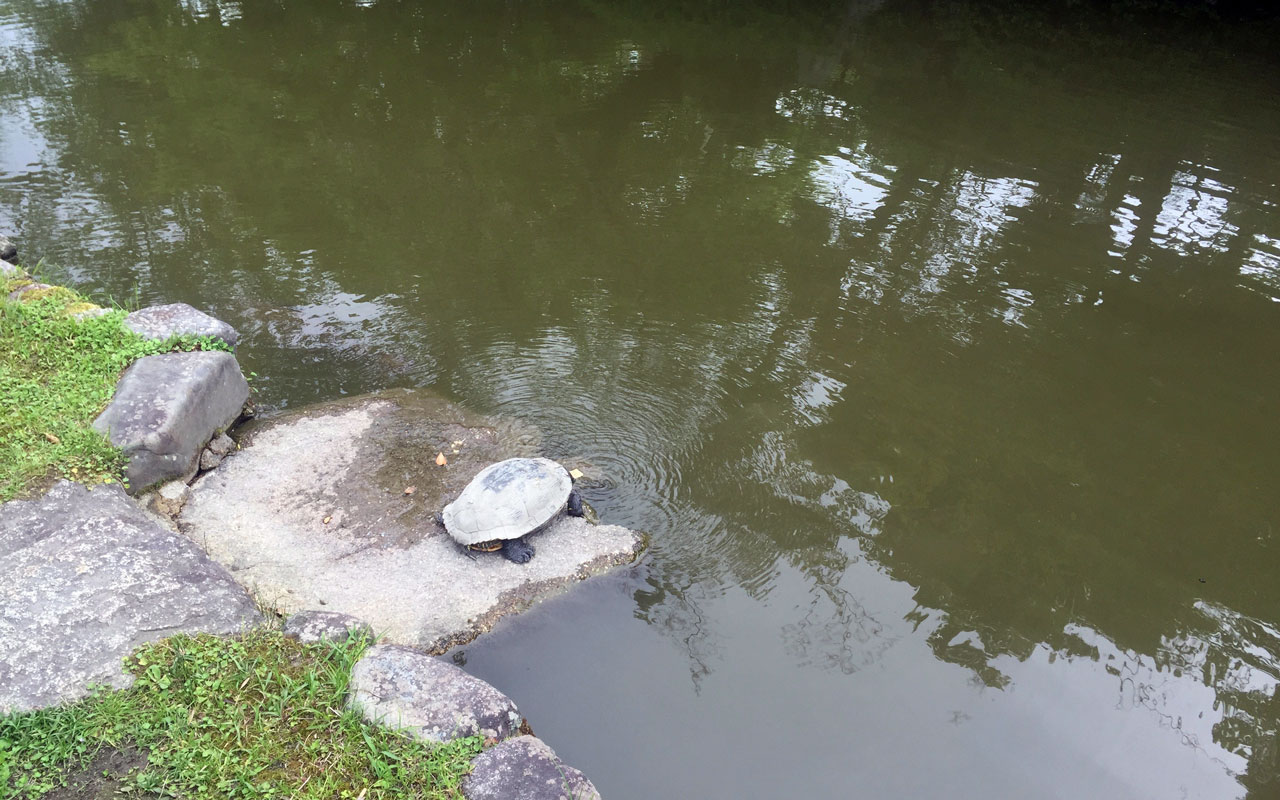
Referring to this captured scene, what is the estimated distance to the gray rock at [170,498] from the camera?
12.7 ft

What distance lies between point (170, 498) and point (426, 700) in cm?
198

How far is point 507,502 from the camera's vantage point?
3.71 meters

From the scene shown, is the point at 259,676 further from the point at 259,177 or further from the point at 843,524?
the point at 259,177

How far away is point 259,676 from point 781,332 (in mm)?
3914

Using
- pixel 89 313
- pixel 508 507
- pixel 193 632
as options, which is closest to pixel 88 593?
pixel 193 632

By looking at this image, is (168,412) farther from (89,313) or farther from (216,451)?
(89,313)

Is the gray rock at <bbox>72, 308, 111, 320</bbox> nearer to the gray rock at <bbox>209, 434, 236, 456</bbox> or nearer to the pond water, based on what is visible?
the pond water

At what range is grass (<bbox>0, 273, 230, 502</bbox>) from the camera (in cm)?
364

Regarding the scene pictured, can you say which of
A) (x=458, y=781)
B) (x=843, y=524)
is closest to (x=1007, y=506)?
(x=843, y=524)

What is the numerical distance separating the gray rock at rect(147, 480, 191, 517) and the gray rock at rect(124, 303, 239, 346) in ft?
3.28

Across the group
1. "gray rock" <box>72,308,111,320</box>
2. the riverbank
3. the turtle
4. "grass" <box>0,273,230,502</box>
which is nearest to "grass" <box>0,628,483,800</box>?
the riverbank

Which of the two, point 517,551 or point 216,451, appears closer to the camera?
point 517,551

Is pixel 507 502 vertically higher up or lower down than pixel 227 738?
higher up

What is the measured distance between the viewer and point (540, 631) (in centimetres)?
355
